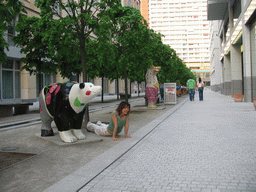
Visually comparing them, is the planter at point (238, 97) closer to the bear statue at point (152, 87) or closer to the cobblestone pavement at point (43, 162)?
the bear statue at point (152, 87)

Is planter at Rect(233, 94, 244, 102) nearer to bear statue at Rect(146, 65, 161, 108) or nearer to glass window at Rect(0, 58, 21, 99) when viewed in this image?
bear statue at Rect(146, 65, 161, 108)

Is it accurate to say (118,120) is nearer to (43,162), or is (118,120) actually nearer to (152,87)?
(43,162)

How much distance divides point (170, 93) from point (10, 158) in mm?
16989

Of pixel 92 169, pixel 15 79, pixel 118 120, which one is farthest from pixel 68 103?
pixel 15 79

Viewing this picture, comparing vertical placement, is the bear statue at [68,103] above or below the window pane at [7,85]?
below

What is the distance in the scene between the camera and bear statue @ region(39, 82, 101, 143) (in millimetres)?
6625

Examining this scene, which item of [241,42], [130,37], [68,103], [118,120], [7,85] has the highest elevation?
[241,42]

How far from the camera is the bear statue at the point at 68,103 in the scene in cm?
662

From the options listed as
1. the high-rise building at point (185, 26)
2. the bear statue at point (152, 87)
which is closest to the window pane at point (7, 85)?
the bear statue at point (152, 87)

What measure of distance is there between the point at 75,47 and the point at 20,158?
235 inches

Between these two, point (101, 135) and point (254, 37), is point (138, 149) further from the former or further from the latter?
point (254, 37)

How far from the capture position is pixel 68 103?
Answer: 6.64 metres

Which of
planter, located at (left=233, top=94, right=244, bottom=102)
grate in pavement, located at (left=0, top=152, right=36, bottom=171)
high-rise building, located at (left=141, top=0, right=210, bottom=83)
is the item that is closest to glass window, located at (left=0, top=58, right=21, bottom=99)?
planter, located at (left=233, top=94, right=244, bottom=102)

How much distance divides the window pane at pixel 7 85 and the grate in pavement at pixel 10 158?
764 inches
